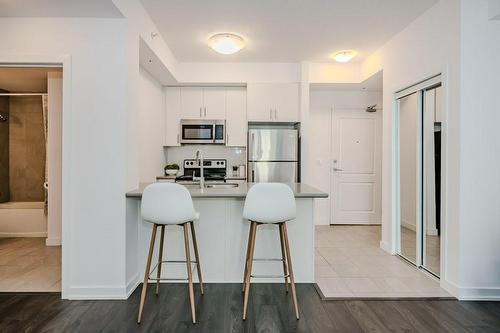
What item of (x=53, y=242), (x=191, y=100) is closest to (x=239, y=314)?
(x=53, y=242)

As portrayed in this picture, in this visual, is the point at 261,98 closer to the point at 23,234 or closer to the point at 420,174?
the point at 420,174

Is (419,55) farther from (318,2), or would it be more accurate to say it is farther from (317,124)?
(317,124)

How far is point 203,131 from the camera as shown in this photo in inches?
195

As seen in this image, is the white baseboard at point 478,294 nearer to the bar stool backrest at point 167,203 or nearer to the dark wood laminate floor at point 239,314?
the dark wood laminate floor at point 239,314

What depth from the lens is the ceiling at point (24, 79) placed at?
430cm

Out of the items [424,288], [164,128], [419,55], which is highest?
[419,55]

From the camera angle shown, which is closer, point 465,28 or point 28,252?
point 465,28

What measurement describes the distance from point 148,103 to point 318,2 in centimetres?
250

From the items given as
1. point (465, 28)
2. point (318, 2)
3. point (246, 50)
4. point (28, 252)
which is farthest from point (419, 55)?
point (28, 252)

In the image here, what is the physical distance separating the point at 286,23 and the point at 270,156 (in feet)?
6.27

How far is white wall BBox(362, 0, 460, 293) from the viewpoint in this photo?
2.70 metres

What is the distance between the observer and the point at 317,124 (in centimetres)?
557

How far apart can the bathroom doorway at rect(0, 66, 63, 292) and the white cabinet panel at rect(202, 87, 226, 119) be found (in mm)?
2029

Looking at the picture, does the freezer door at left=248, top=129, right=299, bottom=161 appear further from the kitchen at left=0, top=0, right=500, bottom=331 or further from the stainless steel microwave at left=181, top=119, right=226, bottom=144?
the kitchen at left=0, top=0, right=500, bottom=331
